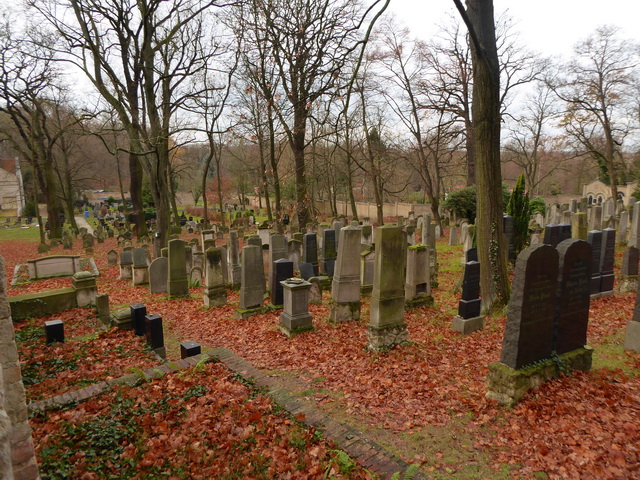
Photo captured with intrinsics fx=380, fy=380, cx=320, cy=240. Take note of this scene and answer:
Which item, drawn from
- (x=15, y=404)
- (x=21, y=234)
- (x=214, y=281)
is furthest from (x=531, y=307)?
(x=21, y=234)

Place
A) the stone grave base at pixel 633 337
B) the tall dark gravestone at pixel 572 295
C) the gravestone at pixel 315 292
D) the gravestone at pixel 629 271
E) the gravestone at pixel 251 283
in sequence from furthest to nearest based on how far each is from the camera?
the gravestone at pixel 315 292, the gravestone at pixel 251 283, the gravestone at pixel 629 271, the stone grave base at pixel 633 337, the tall dark gravestone at pixel 572 295

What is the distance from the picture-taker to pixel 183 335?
8867 millimetres

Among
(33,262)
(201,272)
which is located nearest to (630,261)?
(201,272)

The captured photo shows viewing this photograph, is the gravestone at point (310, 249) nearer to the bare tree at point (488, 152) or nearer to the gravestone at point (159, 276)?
the gravestone at point (159, 276)

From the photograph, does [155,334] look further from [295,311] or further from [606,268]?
[606,268]

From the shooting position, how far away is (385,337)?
689cm

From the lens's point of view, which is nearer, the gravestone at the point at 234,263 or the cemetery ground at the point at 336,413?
the cemetery ground at the point at 336,413

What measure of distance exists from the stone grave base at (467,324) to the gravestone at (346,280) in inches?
84.1

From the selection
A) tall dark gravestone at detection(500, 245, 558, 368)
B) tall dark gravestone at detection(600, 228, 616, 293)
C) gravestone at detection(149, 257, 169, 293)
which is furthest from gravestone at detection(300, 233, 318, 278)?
tall dark gravestone at detection(500, 245, 558, 368)

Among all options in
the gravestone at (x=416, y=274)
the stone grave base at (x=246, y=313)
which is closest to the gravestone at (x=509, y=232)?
the gravestone at (x=416, y=274)

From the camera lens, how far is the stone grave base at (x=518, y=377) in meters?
4.66

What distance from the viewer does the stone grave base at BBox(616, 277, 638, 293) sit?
367 inches

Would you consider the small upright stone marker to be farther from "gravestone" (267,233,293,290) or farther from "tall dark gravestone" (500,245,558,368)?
"tall dark gravestone" (500,245,558,368)

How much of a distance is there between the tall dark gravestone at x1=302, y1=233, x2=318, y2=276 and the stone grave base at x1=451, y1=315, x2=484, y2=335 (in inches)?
210
